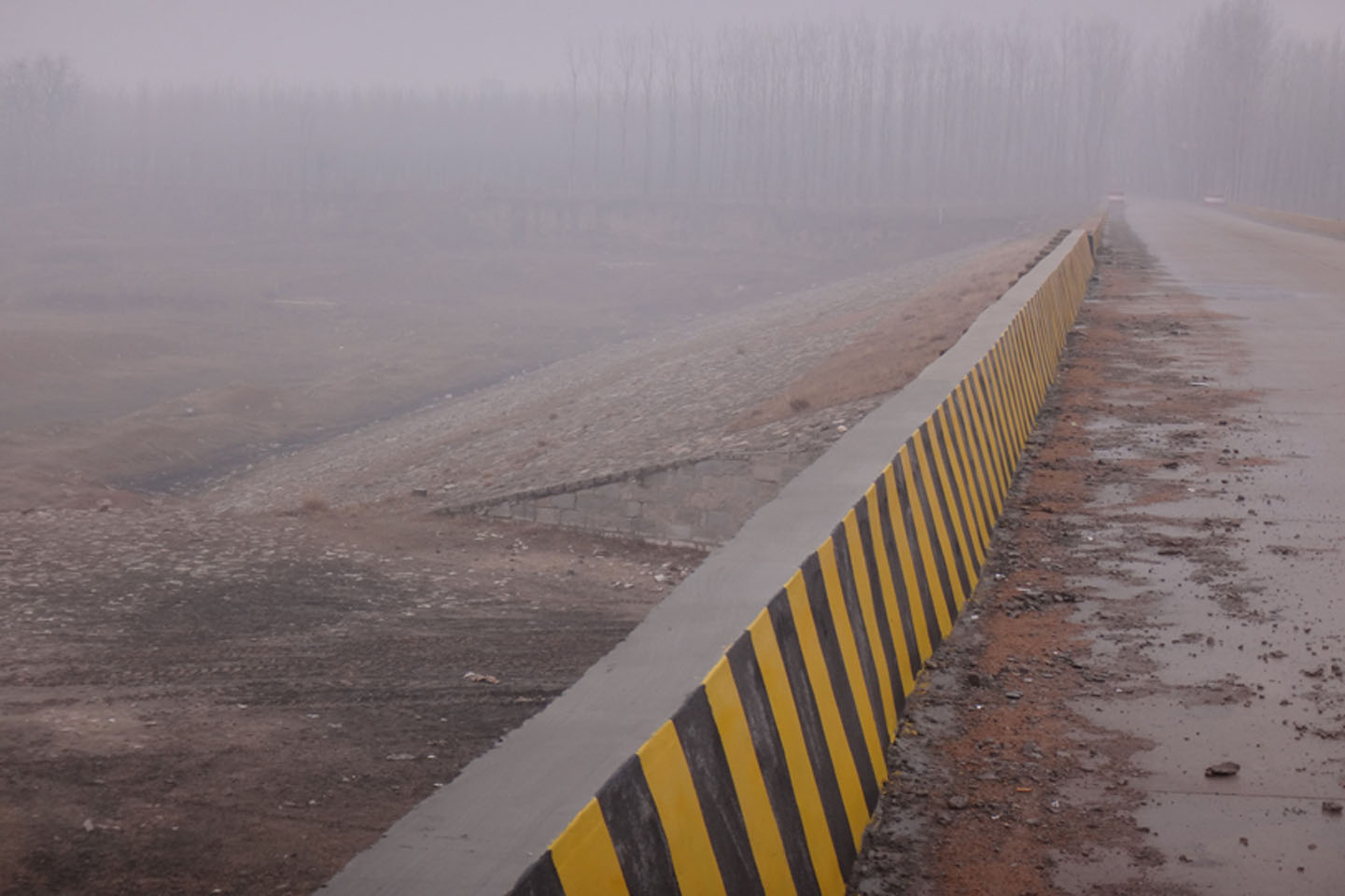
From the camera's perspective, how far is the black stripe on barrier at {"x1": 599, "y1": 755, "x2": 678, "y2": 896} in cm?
283

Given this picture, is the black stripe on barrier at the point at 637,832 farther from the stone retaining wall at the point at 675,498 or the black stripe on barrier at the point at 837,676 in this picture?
the stone retaining wall at the point at 675,498

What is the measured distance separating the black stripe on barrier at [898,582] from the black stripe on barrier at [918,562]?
0.62 feet

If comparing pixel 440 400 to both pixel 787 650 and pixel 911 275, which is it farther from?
pixel 787 650

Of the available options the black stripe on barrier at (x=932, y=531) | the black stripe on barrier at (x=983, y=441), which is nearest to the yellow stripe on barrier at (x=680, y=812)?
the black stripe on barrier at (x=932, y=531)

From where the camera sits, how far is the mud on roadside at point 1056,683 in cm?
419

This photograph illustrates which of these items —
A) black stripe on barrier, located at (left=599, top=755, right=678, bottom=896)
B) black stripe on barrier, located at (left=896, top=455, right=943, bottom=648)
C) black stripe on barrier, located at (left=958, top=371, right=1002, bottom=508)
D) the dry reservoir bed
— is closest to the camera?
black stripe on barrier, located at (left=599, top=755, right=678, bottom=896)

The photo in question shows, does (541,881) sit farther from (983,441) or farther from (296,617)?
(296,617)

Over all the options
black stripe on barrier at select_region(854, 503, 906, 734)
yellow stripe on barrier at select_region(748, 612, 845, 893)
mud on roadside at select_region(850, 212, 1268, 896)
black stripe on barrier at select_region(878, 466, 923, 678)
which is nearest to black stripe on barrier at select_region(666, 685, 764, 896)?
yellow stripe on barrier at select_region(748, 612, 845, 893)

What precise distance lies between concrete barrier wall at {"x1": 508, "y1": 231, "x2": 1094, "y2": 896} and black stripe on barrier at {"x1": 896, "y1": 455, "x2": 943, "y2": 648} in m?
0.01

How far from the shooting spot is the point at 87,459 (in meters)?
28.9

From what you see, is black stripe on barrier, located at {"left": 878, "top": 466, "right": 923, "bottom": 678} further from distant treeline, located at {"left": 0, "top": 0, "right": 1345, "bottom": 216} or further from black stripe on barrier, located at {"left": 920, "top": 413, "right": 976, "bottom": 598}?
distant treeline, located at {"left": 0, "top": 0, "right": 1345, "bottom": 216}

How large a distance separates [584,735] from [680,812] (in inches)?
10.8

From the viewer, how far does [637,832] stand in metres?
2.91

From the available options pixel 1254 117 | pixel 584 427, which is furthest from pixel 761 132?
pixel 584 427
